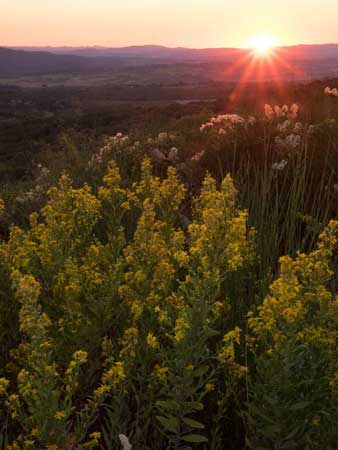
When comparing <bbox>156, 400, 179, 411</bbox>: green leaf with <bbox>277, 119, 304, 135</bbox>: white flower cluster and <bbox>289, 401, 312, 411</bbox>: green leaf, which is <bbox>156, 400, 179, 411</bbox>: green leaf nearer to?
<bbox>289, 401, 312, 411</bbox>: green leaf

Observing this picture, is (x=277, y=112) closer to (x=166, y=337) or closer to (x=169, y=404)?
(x=166, y=337)

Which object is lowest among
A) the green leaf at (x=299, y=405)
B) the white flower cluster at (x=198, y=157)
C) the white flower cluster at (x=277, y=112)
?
the green leaf at (x=299, y=405)

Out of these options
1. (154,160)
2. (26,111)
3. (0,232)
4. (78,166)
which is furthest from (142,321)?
(26,111)

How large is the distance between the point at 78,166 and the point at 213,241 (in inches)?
231

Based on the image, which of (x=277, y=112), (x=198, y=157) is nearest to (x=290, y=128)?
(x=277, y=112)

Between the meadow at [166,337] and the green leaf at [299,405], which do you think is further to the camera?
the meadow at [166,337]

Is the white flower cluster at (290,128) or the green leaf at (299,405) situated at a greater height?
the white flower cluster at (290,128)

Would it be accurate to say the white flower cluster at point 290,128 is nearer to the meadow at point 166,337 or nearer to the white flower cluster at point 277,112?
the white flower cluster at point 277,112

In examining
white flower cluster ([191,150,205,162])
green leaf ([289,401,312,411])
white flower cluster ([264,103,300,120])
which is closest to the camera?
green leaf ([289,401,312,411])

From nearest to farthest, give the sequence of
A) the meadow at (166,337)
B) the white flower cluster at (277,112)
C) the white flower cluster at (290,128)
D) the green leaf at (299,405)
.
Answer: the green leaf at (299,405)
the meadow at (166,337)
the white flower cluster at (290,128)
the white flower cluster at (277,112)

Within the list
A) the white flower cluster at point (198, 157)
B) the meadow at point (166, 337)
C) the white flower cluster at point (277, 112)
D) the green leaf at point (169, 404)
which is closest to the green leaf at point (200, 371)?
the meadow at point (166, 337)

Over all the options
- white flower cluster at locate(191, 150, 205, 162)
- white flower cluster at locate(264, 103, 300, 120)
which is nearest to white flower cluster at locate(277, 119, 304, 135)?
white flower cluster at locate(264, 103, 300, 120)

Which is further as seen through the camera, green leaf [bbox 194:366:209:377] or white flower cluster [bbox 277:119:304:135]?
white flower cluster [bbox 277:119:304:135]

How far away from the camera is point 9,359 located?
3.32 metres
